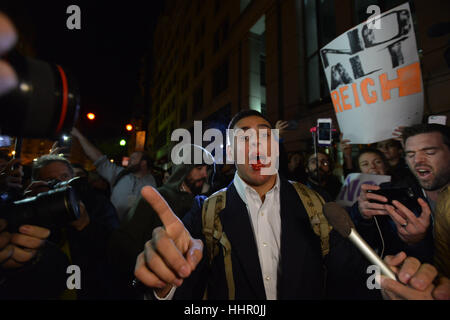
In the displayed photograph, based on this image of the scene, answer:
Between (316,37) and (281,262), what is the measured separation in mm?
9674

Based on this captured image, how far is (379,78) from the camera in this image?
2797mm

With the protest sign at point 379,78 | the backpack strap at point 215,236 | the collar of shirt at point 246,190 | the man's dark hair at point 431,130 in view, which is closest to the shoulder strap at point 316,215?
the collar of shirt at point 246,190

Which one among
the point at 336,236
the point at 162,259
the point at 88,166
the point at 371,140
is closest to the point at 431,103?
the point at 371,140

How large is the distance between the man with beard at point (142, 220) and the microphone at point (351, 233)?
1.33 metres

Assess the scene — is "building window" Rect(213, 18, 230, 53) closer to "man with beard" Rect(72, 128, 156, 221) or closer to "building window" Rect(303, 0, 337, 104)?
"building window" Rect(303, 0, 337, 104)

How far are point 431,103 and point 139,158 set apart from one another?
622cm

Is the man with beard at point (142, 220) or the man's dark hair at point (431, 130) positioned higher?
the man's dark hair at point (431, 130)

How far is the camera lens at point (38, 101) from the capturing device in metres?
0.69

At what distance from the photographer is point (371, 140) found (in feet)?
9.22

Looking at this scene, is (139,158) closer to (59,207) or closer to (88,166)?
(59,207)

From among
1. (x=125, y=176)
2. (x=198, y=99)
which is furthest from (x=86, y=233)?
(x=198, y=99)

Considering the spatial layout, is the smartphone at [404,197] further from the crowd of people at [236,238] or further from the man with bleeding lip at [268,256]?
the man with bleeding lip at [268,256]

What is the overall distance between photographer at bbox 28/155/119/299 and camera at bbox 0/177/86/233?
1.74 feet

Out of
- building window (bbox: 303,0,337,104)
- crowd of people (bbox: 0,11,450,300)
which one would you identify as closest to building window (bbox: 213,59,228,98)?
building window (bbox: 303,0,337,104)
